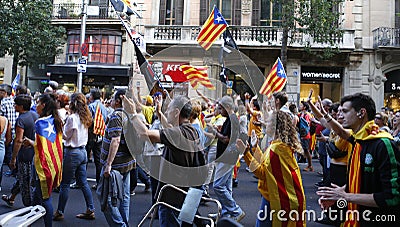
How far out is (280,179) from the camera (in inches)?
132

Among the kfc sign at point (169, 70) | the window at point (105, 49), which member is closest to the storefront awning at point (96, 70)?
the window at point (105, 49)

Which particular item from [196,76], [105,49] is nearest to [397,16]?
[196,76]

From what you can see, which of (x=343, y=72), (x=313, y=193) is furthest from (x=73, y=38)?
(x=313, y=193)

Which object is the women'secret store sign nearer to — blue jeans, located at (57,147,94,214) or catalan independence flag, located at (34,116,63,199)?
blue jeans, located at (57,147,94,214)

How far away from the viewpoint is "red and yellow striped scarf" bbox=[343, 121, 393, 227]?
105 inches

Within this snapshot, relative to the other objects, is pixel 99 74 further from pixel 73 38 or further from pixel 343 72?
pixel 343 72

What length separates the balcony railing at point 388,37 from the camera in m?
17.8

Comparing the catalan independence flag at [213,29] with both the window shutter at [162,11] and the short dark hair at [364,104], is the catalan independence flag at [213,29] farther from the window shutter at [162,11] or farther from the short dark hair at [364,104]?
the window shutter at [162,11]

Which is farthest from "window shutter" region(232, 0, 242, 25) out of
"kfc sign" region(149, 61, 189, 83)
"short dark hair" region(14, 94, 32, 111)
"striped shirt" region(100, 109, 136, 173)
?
"striped shirt" region(100, 109, 136, 173)

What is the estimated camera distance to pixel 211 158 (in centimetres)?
568

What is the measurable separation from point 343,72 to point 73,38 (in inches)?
602

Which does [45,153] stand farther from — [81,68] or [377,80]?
[377,80]

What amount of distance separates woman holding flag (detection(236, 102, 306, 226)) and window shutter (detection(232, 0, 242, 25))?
16.7 m

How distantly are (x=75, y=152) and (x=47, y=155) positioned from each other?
0.69m
